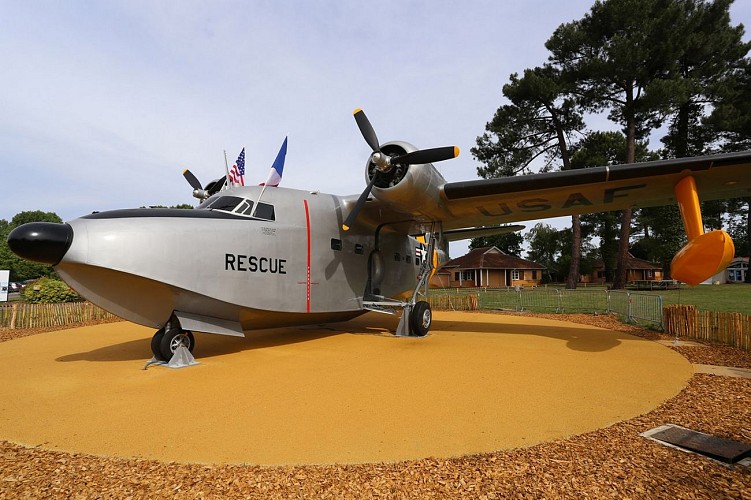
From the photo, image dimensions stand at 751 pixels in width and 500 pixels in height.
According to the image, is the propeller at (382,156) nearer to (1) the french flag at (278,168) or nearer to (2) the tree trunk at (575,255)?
(1) the french flag at (278,168)

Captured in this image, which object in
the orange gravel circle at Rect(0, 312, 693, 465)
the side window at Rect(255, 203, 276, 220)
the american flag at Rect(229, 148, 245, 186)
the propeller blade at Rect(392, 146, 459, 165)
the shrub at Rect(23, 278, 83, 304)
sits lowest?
the orange gravel circle at Rect(0, 312, 693, 465)

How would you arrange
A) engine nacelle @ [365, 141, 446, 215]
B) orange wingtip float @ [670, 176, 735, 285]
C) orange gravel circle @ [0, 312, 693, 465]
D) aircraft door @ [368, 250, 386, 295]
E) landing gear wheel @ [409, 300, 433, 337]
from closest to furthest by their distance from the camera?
orange gravel circle @ [0, 312, 693, 465]
orange wingtip float @ [670, 176, 735, 285]
engine nacelle @ [365, 141, 446, 215]
landing gear wheel @ [409, 300, 433, 337]
aircraft door @ [368, 250, 386, 295]

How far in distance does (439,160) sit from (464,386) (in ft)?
16.8

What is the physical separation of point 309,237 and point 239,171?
31.7 feet

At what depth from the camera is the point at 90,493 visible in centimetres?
293

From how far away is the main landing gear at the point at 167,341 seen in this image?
7.21 m

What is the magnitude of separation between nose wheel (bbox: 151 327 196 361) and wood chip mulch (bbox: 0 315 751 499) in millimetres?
3453

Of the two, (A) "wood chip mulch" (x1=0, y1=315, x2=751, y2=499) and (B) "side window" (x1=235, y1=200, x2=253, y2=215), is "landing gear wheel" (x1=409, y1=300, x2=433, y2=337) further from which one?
(A) "wood chip mulch" (x1=0, y1=315, x2=751, y2=499)

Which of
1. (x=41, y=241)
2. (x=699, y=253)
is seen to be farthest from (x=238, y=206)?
(x=699, y=253)

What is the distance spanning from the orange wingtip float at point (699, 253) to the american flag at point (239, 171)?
15.0 meters

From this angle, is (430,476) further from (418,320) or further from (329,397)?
(418,320)

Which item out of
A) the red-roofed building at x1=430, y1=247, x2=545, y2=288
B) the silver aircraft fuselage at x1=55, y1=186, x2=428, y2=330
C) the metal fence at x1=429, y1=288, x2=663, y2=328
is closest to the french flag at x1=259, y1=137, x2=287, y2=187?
the silver aircraft fuselage at x1=55, y1=186, x2=428, y2=330

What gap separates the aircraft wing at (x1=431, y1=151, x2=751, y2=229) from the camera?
8.00 m

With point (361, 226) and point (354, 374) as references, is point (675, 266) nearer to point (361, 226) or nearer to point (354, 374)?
point (354, 374)
